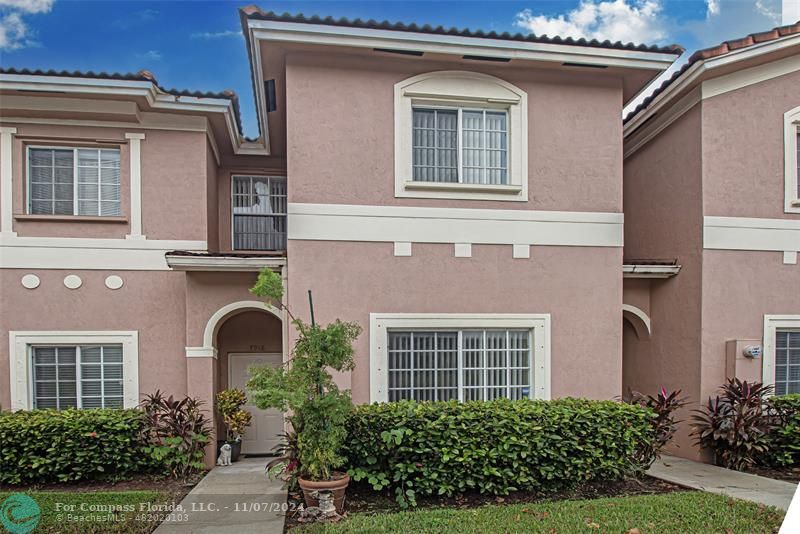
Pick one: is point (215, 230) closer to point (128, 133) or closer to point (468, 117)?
point (128, 133)

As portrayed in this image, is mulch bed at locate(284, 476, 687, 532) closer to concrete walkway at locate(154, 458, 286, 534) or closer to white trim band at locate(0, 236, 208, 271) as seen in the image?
concrete walkway at locate(154, 458, 286, 534)

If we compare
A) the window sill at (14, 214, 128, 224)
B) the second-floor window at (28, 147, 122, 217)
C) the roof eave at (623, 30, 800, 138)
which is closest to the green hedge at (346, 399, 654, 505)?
the window sill at (14, 214, 128, 224)

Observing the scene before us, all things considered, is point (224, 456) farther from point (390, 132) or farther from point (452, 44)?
point (452, 44)

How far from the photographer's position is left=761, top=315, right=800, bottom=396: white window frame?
9.40 metres

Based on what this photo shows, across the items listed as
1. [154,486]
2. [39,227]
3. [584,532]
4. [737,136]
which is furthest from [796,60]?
[39,227]

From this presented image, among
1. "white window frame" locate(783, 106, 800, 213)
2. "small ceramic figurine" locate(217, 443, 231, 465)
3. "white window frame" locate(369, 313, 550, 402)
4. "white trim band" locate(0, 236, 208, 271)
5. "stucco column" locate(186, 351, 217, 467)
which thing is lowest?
"small ceramic figurine" locate(217, 443, 231, 465)

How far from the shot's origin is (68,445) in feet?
26.1

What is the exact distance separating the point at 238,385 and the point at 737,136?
10832mm

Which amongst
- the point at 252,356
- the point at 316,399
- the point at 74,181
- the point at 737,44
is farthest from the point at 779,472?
the point at 74,181

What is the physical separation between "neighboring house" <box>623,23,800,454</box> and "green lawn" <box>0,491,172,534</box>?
914 cm

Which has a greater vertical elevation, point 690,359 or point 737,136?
point 737,136

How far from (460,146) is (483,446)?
481 centimetres

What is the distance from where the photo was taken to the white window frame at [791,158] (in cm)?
956

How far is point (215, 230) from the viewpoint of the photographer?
1116 cm
